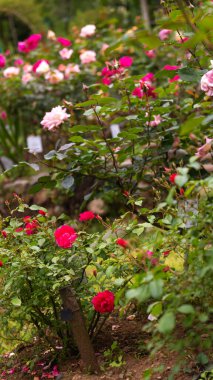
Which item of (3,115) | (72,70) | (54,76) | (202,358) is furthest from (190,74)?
(3,115)

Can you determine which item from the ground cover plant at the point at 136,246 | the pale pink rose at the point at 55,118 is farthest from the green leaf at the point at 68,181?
the pale pink rose at the point at 55,118

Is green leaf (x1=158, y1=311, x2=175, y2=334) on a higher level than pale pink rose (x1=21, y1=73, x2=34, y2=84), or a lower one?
higher

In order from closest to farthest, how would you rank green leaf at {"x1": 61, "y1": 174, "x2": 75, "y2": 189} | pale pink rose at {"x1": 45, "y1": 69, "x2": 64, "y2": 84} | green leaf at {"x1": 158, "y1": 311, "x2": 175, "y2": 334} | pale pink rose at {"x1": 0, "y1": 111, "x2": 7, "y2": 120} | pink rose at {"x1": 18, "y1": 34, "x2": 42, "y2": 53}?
green leaf at {"x1": 158, "y1": 311, "x2": 175, "y2": 334} < green leaf at {"x1": 61, "y1": 174, "x2": 75, "y2": 189} < pale pink rose at {"x1": 45, "y1": 69, "x2": 64, "y2": 84} < pink rose at {"x1": 18, "y1": 34, "x2": 42, "y2": 53} < pale pink rose at {"x1": 0, "y1": 111, "x2": 7, "y2": 120}

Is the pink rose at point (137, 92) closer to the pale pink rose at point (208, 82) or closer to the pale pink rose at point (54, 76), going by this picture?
the pale pink rose at point (208, 82)

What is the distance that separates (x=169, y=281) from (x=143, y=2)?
391 inches

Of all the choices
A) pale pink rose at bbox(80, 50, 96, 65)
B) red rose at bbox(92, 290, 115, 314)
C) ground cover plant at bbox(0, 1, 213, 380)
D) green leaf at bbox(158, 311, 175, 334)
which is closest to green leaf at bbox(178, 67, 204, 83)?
ground cover plant at bbox(0, 1, 213, 380)

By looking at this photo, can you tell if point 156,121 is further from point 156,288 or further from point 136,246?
point 156,288

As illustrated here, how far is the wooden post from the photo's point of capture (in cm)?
219

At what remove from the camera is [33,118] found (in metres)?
5.96

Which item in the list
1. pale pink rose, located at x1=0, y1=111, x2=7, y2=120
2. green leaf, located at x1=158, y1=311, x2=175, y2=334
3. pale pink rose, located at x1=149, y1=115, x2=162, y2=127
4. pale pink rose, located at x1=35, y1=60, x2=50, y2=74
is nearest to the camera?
green leaf, located at x1=158, y1=311, x2=175, y2=334

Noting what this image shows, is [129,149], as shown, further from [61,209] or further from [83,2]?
[83,2]

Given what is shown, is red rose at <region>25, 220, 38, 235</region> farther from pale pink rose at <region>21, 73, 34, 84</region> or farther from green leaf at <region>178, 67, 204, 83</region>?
pale pink rose at <region>21, 73, 34, 84</region>

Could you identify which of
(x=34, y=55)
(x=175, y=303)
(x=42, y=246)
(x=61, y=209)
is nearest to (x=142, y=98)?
(x=42, y=246)

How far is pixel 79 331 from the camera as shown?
220 cm
